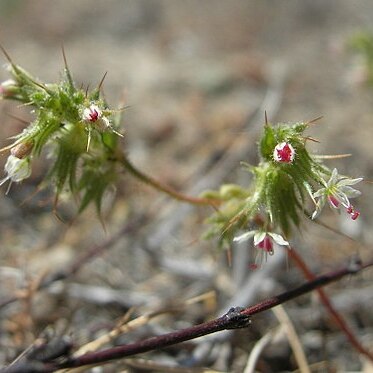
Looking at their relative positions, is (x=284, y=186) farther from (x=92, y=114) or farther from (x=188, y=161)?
(x=188, y=161)

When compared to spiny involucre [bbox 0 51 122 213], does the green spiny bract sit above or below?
below

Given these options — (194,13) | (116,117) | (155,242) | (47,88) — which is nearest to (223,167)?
(155,242)

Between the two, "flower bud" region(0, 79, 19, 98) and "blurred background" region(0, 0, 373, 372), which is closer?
"flower bud" region(0, 79, 19, 98)

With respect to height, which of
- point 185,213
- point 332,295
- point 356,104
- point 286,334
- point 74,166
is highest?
point 356,104

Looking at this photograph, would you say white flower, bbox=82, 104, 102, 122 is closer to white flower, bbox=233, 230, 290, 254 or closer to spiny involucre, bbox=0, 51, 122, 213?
spiny involucre, bbox=0, 51, 122, 213

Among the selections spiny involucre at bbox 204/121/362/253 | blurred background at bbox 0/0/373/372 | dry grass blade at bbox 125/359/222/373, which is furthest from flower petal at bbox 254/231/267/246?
dry grass blade at bbox 125/359/222/373

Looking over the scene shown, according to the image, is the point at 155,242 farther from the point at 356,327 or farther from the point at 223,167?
the point at 356,327

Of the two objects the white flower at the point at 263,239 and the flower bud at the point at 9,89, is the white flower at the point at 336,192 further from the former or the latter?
the flower bud at the point at 9,89
